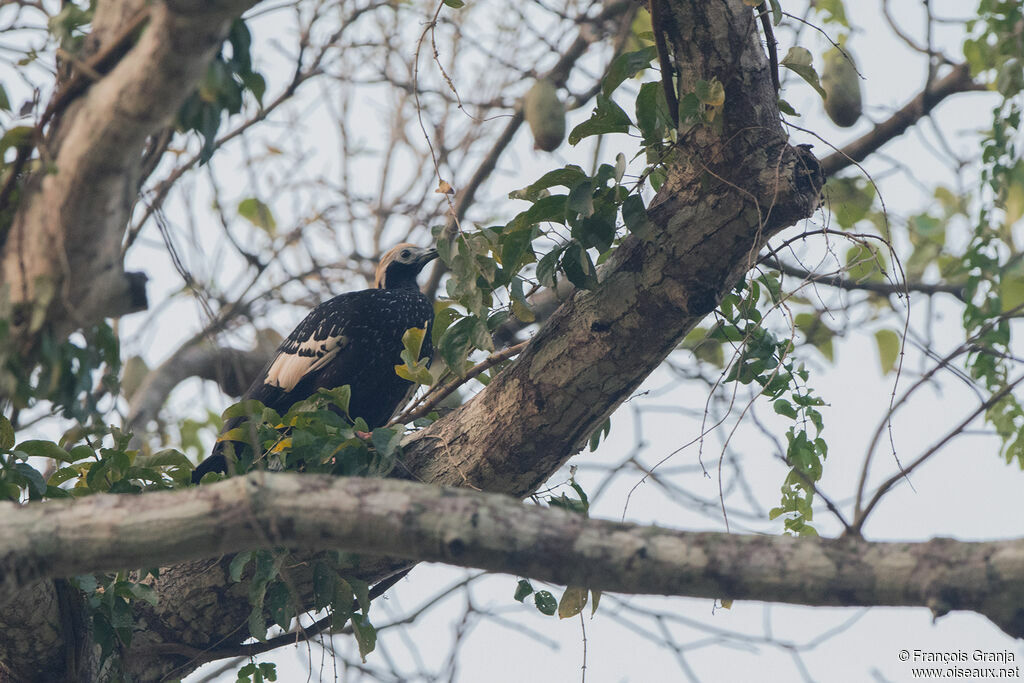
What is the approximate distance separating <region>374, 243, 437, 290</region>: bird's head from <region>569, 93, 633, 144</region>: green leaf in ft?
8.27

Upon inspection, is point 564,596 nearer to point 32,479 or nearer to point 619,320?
point 619,320

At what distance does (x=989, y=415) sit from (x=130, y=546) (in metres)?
2.72

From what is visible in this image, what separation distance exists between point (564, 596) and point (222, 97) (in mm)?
1851

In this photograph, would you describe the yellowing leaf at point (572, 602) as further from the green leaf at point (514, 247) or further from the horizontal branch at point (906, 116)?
the horizontal branch at point (906, 116)

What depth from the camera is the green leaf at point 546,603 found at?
3176mm

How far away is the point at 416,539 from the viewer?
193 cm

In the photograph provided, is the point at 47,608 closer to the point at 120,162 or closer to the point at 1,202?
the point at 1,202

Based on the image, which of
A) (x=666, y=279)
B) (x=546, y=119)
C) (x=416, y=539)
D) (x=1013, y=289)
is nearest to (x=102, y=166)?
(x=416, y=539)

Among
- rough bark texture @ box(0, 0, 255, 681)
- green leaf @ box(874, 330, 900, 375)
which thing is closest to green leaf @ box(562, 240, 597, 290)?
rough bark texture @ box(0, 0, 255, 681)

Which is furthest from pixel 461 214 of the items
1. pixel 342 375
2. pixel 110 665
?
pixel 110 665

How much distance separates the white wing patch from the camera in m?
4.31

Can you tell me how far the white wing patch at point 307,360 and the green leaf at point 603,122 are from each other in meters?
1.88

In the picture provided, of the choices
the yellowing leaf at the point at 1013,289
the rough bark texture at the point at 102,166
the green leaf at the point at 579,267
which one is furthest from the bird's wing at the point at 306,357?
the yellowing leaf at the point at 1013,289

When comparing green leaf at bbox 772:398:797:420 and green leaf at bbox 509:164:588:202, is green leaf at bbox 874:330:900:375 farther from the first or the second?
green leaf at bbox 509:164:588:202
